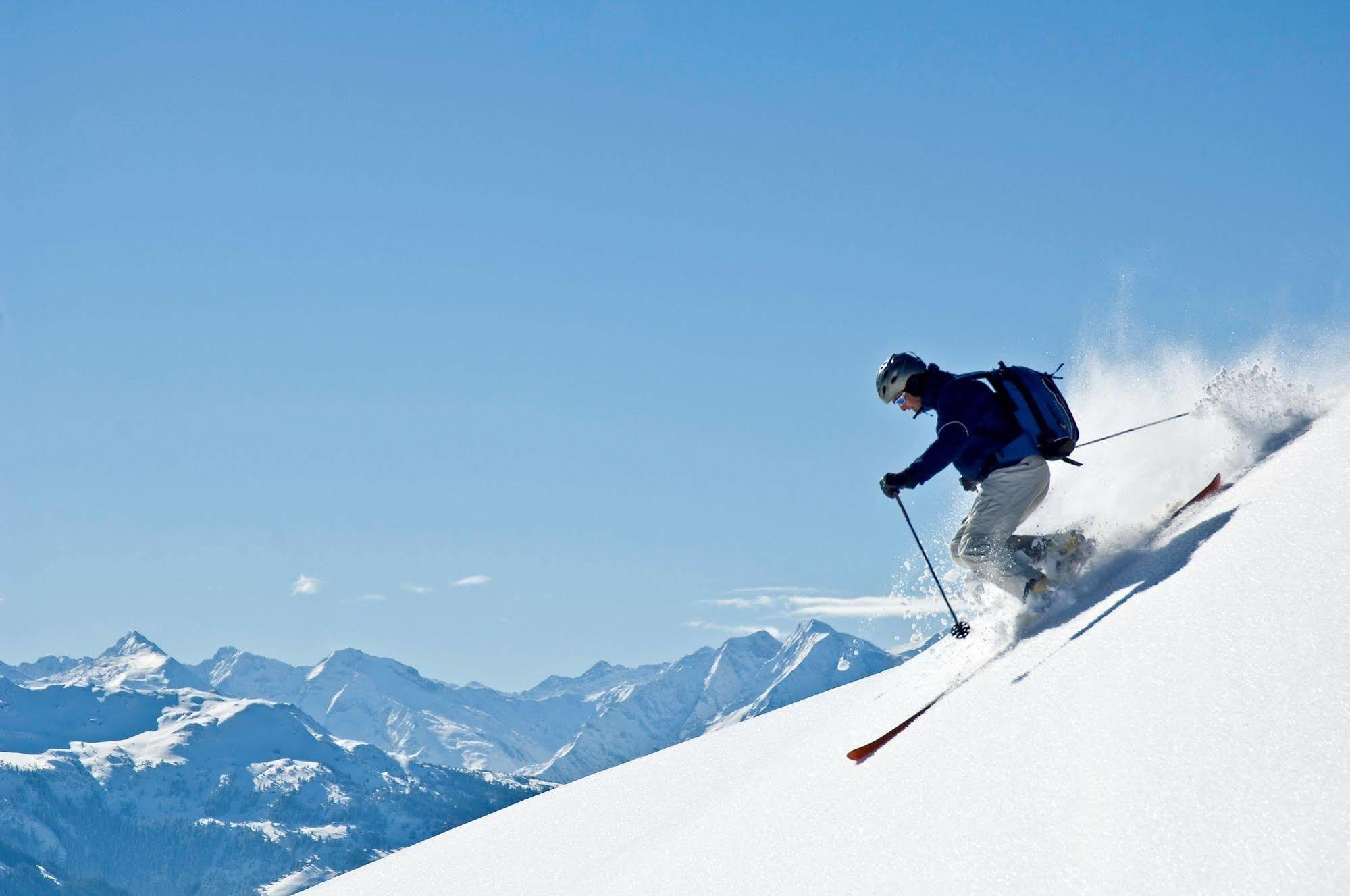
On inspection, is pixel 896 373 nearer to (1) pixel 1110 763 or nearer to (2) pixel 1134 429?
(2) pixel 1134 429

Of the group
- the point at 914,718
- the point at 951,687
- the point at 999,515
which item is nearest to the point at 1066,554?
the point at 999,515

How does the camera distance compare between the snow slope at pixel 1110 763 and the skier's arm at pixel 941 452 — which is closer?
the snow slope at pixel 1110 763

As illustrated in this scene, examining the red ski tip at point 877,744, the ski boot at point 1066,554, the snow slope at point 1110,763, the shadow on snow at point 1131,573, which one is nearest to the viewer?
the snow slope at point 1110,763

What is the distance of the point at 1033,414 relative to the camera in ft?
29.4

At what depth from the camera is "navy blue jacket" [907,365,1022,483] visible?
883cm

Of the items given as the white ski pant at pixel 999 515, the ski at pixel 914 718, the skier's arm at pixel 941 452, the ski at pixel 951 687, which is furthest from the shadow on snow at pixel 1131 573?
the skier's arm at pixel 941 452

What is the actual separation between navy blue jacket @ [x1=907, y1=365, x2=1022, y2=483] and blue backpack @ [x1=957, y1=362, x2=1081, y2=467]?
0.19 feet

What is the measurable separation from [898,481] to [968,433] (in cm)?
69

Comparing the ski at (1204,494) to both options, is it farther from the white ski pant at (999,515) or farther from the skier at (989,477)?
the white ski pant at (999,515)

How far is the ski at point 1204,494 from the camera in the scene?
29.1 ft

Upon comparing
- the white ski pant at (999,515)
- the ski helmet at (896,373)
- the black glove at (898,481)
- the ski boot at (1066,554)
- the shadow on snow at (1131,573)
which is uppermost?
the ski helmet at (896,373)

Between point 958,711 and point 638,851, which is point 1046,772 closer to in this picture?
point 958,711

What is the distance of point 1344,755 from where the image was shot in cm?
360

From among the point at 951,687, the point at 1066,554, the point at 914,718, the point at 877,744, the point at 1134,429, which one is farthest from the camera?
the point at 1134,429
